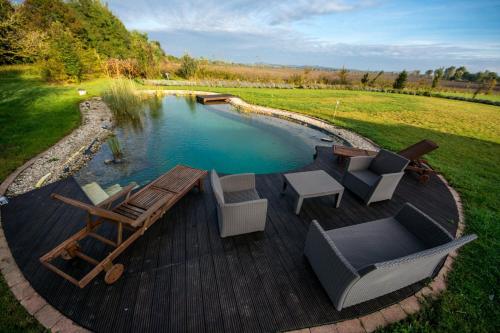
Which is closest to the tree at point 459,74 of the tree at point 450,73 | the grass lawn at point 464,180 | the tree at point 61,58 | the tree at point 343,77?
the tree at point 450,73

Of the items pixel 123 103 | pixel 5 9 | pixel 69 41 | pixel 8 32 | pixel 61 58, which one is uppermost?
pixel 5 9

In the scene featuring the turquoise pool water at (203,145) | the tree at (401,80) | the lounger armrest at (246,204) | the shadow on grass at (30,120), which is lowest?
the turquoise pool water at (203,145)

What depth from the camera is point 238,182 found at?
337 cm

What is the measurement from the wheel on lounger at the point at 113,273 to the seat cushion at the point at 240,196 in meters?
1.57

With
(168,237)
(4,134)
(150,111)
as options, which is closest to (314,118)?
(150,111)

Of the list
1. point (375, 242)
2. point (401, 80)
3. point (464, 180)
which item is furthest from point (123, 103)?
point (401, 80)

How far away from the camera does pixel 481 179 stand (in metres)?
5.27

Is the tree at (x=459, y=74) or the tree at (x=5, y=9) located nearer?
the tree at (x=5, y=9)

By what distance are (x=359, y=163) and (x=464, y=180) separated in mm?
3125

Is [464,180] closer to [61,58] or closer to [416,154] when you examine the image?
[416,154]

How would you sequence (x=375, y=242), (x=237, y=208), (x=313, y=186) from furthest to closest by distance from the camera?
(x=313, y=186) < (x=237, y=208) < (x=375, y=242)

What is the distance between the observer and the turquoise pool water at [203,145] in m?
5.34

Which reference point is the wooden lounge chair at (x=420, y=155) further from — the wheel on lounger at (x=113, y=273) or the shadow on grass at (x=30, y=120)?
the shadow on grass at (x=30, y=120)

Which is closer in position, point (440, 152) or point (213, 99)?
point (440, 152)
